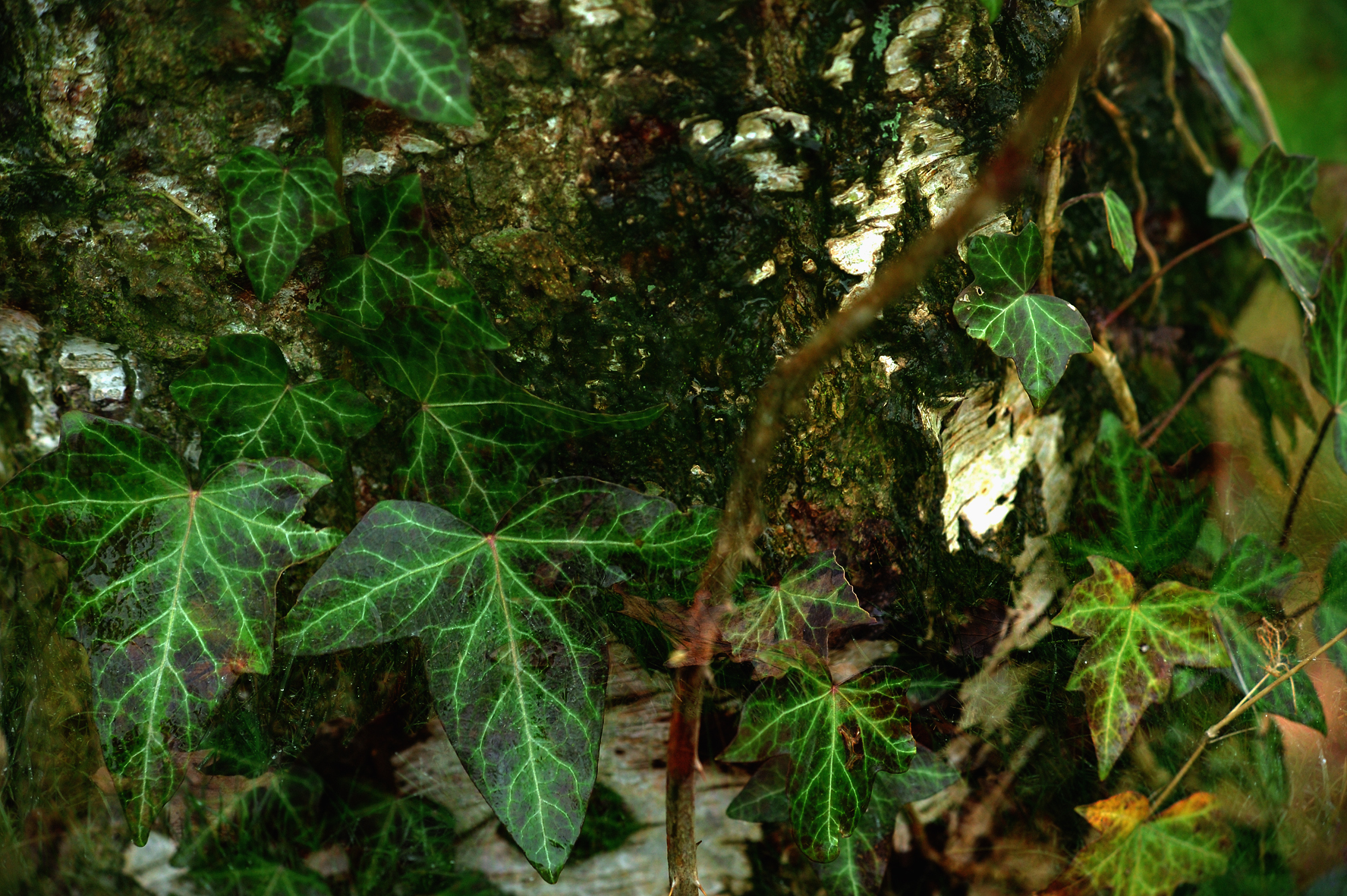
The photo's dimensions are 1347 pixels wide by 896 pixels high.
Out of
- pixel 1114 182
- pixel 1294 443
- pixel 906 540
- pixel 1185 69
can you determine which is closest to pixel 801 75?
pixel 906 540

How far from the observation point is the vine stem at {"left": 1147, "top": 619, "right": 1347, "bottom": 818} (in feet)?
2.91

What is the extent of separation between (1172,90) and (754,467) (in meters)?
1.08

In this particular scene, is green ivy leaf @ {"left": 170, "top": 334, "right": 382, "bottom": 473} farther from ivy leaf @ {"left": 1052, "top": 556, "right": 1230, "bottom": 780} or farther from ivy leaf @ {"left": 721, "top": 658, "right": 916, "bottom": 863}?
ivy leaf @ {"left": 1052, "top": 556, "right": 1230, "bottom": 780}

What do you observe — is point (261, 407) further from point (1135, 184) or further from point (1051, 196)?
point (1135, 184)

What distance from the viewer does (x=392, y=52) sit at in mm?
730

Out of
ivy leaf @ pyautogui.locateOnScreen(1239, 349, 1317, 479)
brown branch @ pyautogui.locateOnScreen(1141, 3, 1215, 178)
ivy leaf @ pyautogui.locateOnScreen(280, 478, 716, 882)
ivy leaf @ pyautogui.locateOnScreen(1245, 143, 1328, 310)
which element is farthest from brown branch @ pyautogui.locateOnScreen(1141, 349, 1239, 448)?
ivy leaf @ pyautogui.locateOnScreen(280, 478, 716, 882)

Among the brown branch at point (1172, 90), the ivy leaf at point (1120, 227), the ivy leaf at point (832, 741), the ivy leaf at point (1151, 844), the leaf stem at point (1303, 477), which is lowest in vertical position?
the ivy leaf at point (1151, 844)

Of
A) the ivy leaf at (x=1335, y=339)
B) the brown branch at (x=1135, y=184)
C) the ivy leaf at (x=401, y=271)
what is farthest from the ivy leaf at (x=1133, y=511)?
the ivy leaf at (x=401, y=271)

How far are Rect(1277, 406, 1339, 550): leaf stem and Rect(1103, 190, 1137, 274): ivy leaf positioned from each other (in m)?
0.35

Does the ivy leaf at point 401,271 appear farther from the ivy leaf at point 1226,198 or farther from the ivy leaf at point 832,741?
the ivy leaf at point 1226,198

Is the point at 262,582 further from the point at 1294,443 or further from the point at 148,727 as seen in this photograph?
the point at 1294,443

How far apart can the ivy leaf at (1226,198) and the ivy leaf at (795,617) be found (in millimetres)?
1087

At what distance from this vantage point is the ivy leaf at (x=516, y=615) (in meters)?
0.76

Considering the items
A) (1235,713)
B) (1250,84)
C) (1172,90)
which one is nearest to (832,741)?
(1235,713)
